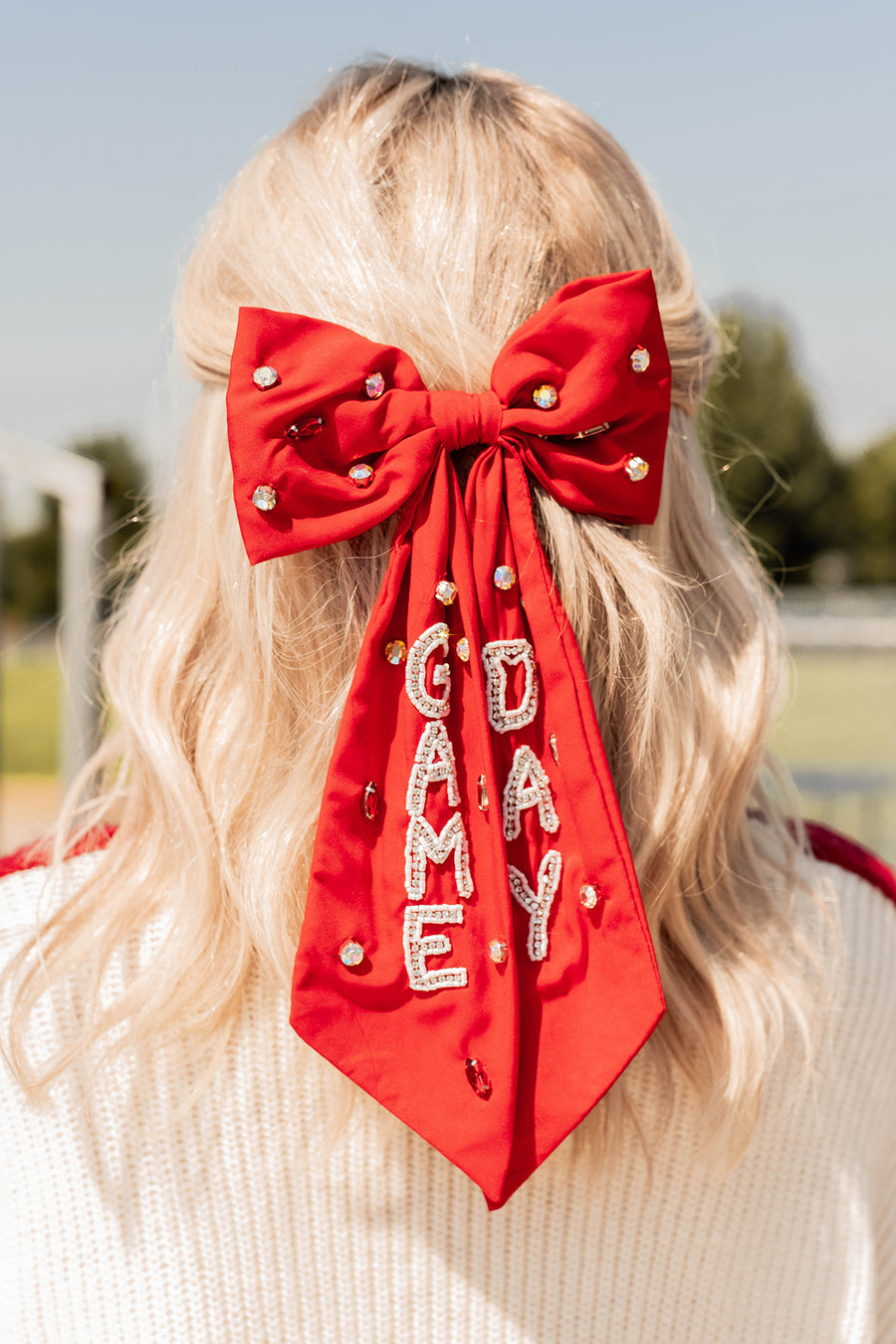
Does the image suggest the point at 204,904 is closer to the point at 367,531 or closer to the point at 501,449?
the point at 367,531

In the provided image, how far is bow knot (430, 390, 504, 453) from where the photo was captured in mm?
836

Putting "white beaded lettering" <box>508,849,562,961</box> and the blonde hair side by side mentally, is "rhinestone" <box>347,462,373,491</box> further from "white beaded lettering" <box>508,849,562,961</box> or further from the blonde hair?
"white beaded lettering" <box>508,849,562,961</box>

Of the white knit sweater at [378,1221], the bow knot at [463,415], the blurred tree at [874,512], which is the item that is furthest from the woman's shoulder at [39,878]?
the blurred tree at [874,512]

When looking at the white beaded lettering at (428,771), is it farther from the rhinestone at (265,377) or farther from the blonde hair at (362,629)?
the rhinestone at (265,377)

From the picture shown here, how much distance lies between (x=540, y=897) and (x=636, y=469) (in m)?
0.36

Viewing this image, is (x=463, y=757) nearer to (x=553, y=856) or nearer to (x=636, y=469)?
(x=553, y=856)

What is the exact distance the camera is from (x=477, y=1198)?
91 cm

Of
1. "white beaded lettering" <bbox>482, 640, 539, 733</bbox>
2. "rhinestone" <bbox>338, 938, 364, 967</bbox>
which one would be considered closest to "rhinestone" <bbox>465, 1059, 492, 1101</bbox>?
"rhinestone" <bbox>338, 938, 364, 967</bbox>

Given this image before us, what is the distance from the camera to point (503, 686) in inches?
→ 33.4

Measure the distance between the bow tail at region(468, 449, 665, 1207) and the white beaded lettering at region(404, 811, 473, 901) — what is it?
0.04 m

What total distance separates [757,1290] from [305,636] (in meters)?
0.73

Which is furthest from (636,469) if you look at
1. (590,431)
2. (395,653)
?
(395,653)

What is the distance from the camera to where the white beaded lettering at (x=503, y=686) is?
0.85m

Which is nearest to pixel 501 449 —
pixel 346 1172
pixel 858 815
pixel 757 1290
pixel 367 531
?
pixel 367 531
